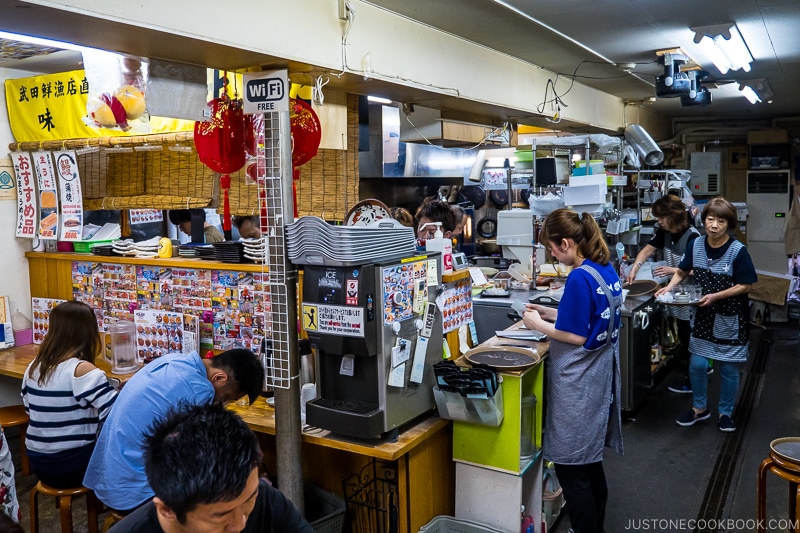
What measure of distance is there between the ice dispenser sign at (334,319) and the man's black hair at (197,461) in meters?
1.21

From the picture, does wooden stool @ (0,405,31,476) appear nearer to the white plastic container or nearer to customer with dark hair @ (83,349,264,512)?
customer with dark hair @ (83,349,264,512)

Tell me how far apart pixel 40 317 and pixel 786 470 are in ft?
16.1

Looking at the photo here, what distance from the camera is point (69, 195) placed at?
484 centimetres

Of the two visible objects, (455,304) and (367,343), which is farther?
(455,304)

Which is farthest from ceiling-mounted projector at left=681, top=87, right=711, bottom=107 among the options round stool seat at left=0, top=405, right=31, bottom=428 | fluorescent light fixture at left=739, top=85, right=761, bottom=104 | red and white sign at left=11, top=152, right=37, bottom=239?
round stool seat at left=0, top=405, right=31, bottom=428

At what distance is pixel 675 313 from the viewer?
5.94m

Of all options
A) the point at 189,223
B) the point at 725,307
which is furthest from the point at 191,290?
the point at 725,307

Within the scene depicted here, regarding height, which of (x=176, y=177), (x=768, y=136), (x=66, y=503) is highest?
(x=768, y=136)

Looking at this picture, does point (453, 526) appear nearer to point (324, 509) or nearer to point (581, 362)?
point (324, 509)

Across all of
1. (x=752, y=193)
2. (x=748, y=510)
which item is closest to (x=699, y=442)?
(x=748, y=510)

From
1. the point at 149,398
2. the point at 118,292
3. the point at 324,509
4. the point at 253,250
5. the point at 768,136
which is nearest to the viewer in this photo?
the point at 149,398

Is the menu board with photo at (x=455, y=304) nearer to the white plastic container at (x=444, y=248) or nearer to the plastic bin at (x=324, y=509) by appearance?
the white plastic container at (x=444, y=248)

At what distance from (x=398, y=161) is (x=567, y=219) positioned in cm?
453

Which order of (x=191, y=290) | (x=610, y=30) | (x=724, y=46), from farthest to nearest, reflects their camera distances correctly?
(x=724, y=46) < (x=610, y=30) < (x=191, y=290)
